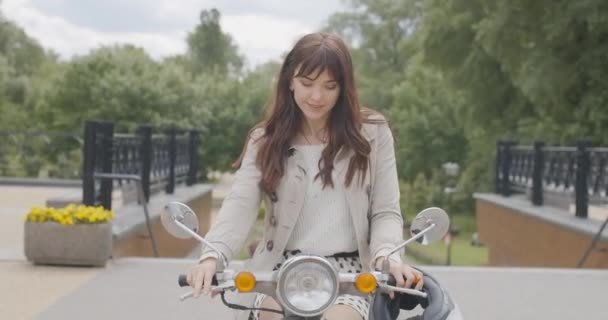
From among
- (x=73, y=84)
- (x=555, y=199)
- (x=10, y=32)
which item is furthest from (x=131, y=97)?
(x=555, y=199)

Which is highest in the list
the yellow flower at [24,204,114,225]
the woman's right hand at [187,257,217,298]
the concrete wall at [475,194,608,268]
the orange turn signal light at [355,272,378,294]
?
the orange turn signal light at [355,272,378,294]

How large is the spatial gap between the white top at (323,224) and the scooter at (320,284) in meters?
0.27

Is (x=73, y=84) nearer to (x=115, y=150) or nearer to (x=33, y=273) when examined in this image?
(x=115, y=150)

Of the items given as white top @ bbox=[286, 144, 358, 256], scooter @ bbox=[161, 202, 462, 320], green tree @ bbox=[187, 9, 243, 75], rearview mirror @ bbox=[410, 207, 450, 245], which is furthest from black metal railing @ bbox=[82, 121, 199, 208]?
green tree @ bbox=[187, 9, 243, 75]

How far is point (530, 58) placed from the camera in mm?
18266

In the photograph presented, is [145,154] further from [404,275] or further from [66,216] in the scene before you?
[404,275]

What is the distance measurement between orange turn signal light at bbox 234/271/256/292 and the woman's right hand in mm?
148

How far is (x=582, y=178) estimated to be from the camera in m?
11.2

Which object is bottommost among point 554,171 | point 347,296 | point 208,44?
point 554,171

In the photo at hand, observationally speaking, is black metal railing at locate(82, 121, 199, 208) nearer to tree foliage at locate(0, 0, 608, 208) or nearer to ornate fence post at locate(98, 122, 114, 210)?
ornate fence post at locate(98, 122, 114, 210)

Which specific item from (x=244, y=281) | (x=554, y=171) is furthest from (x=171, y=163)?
(x=244, y=281)

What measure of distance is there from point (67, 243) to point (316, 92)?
18.3ft

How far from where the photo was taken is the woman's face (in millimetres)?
2740

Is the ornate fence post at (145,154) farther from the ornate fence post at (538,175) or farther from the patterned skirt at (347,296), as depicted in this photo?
the patterned skirt at (347,296)
